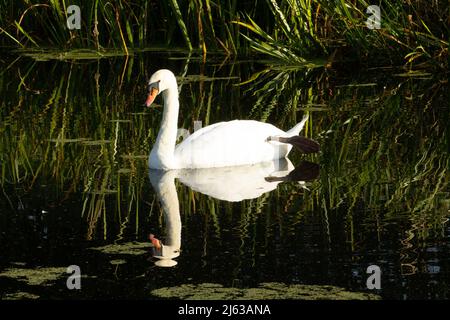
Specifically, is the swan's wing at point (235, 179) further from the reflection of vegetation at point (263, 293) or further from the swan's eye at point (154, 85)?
the reflection of vegetation at point (263, 293)

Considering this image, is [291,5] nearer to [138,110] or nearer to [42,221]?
[138,110]

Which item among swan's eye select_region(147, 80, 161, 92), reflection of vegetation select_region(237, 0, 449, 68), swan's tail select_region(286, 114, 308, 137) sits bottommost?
A: swan's tail select_region(286, 114, 308, 137)

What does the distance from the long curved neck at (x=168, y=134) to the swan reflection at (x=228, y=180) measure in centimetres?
10

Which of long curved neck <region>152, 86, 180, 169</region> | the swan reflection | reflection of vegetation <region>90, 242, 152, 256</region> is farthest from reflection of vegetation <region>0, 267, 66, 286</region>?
long curved neck <region>152, 86, 180, 169</region>

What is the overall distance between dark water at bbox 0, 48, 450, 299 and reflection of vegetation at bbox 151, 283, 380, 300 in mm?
80

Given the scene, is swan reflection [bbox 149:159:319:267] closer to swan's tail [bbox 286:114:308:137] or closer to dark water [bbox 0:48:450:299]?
dark water [bbox 0:48:450:299]

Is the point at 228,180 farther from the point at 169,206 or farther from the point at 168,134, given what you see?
the point at 169,206

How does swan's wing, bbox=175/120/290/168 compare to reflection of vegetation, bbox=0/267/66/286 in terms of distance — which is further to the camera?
swan's wing, bbox=175/120/290/168

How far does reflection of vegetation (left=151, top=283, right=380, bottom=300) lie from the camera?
22.4 ft

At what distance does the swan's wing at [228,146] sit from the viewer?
406 inches

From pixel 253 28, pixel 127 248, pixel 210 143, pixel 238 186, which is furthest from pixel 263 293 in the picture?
pixel 253 28

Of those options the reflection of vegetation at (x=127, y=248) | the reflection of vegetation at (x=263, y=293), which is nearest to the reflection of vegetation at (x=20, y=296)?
the reflection of vegetation at (x=263, y=293)

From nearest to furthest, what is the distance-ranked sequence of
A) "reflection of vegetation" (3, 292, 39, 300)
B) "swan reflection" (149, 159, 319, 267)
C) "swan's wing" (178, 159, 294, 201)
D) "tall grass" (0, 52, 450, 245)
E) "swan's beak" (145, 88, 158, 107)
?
"reflection of vegetation" (3, 292, 39, 300), "tall grass" (0, 52, 450, 245), "swan reflection" (149, 159, 319, 267), "swan's wing" (178, 159, 294, 201), "swan's beak" (145, 88, 158, 107)

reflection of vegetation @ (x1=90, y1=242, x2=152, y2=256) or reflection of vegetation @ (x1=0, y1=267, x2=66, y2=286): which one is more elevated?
reflection of vegetation @ (x1=90, y1=242, x2=152, y2=256)
